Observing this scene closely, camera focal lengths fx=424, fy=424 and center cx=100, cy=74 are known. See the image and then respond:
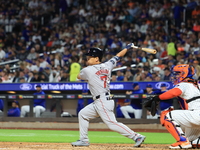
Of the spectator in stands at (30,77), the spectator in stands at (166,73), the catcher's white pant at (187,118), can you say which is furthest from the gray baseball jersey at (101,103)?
the spectator in stands at (30,77)

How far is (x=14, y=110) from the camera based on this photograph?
14445mm

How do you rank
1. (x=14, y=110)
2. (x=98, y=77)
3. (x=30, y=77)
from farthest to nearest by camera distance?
(x=30, y=77) → (x=14, y=110) → (x=98, y=77)

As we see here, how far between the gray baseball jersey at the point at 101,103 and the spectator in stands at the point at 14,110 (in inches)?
307

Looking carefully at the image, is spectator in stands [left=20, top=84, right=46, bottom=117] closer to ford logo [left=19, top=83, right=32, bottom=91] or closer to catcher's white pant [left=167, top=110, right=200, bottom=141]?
ford logo [left=19, top=83, right=32, bottom=91]

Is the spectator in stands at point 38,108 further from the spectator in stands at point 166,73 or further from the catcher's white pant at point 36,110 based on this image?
the spectator in stands at point 166,73

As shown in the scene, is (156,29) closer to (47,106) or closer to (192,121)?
(47,106)

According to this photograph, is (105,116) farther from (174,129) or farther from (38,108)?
(38,108)

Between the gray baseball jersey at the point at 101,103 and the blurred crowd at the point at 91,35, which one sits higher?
the blurred crowd at the point at 91,35

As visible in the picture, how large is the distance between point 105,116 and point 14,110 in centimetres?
824

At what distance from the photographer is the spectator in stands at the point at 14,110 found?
14.4 meters

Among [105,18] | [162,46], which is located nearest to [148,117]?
[162,46]

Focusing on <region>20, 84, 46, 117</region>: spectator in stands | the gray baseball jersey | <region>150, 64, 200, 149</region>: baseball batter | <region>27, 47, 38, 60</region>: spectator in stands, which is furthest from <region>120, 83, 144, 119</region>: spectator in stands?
<region>27, 47, 38, 60</region>: spectator in stands

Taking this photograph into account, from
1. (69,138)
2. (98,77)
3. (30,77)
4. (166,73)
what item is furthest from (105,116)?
(30,77)

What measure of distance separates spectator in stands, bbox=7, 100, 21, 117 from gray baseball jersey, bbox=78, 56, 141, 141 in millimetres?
7799
